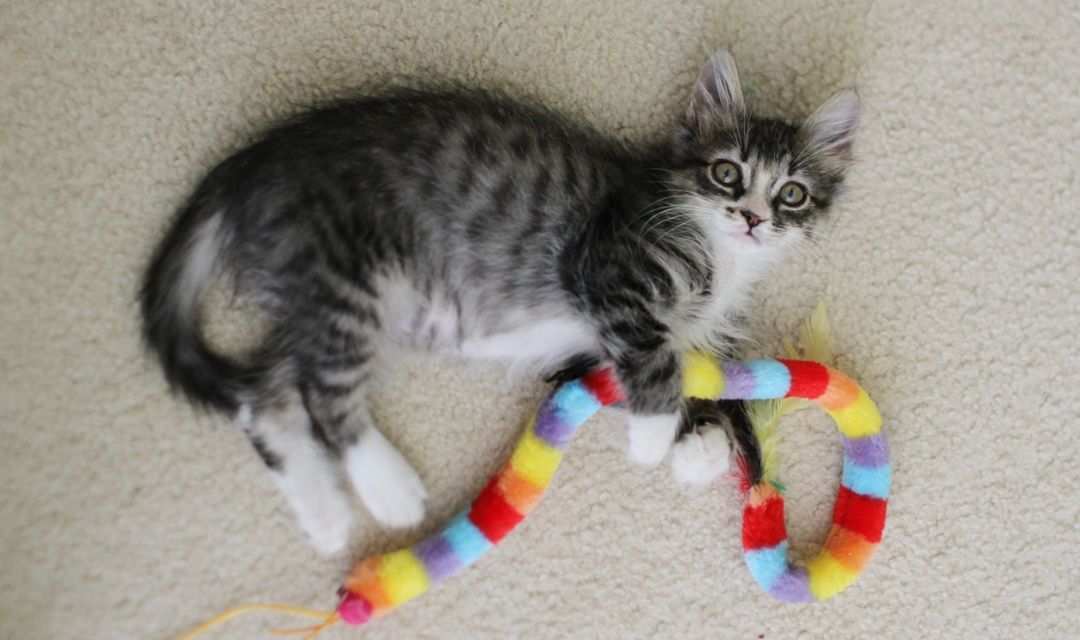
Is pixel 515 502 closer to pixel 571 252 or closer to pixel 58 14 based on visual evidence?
pixel 571 252

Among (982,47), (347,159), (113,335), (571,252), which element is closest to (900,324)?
(982,47)

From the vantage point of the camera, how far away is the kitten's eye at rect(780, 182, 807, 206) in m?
1.37

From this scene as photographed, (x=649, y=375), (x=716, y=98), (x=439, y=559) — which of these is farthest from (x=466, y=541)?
(x=716, y=98)

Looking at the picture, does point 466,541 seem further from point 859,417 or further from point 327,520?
point 859,417

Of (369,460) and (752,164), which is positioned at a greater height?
(752,164)

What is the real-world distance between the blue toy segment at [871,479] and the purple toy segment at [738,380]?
0.28 m

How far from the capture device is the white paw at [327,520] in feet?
4.51

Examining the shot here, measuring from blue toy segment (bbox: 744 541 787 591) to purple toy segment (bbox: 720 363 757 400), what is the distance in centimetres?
30

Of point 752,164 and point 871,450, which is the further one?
point 871,450

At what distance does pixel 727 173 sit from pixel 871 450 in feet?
1.90

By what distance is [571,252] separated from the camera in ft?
4.54

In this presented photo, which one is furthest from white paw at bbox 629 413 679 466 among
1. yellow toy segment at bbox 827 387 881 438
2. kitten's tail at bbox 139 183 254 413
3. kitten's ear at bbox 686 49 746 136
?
kitten's tail at bbox 139 183 254 413

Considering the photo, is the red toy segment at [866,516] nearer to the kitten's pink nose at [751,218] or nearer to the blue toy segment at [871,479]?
the blue toy segment at [871,479]

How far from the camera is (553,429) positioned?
1.38m
